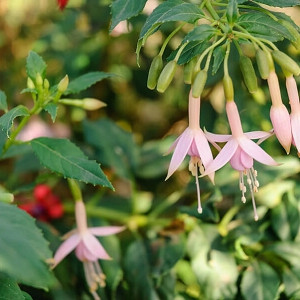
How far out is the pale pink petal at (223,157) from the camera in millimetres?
795

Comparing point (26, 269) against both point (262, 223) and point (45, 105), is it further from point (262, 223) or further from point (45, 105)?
point (262, 223)

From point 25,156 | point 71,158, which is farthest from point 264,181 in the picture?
point 25,156

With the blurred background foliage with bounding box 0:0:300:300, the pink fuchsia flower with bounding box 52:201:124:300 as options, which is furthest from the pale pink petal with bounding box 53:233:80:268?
the blurred background foliage with bounding box 0:0:300:300

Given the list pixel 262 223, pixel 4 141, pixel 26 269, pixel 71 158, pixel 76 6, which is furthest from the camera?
pixel 76 6

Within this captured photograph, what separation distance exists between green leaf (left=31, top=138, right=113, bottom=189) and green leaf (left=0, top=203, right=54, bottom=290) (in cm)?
13

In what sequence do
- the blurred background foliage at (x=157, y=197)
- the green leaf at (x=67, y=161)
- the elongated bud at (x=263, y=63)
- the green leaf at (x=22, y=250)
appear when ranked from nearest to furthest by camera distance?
the green leaf at (x=22, y=250), the elongated bud at (x=263, y=63), the green leaf at (x=67, y=161), the blurred background foliage at (x=157, y=197)

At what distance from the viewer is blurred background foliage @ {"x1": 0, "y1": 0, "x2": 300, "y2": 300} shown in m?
1.09

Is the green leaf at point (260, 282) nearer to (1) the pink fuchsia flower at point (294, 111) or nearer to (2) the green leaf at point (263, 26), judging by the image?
(1) the pink fuchsia flower at point (294, 111)

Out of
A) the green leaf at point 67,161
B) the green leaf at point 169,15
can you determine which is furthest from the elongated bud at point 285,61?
the green leaf at point 67,161

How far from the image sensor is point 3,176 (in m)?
1.66

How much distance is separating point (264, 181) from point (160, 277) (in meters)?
0.27

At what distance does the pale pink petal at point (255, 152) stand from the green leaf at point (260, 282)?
0.32 metres

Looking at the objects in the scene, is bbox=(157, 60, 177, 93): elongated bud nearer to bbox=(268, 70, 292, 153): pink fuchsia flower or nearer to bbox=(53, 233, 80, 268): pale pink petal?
bbox=(268, 70, 292, 153): pink fuchsia flower

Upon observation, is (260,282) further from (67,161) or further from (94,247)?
(67,161)
